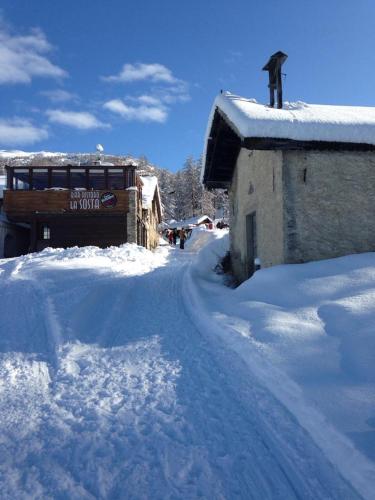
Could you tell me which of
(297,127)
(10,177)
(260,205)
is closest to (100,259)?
(260,205)

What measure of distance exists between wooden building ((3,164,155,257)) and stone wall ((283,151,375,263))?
1444cm

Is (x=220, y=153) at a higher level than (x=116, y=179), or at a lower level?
lower

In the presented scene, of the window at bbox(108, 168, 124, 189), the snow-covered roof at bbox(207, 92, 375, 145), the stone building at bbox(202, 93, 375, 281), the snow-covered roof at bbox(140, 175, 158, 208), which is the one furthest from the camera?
the snow-covered roof at bbox(140, 175, 158, 208)

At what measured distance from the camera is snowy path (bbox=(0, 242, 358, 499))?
223 cm

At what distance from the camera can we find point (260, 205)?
8000 millimetres

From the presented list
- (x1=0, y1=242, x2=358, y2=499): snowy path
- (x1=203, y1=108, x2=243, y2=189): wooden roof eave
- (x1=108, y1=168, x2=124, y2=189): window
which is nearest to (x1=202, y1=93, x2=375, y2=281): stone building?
(x1=203, y1=108, x2=243, y2=189): wooden roof eave

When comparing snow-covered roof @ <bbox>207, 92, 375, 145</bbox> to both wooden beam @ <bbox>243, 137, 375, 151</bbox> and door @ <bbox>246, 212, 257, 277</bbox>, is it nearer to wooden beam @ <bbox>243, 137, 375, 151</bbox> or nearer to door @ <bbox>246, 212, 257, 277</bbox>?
wooden beam @ <bbox>243, 137, 375, 151</bbox>

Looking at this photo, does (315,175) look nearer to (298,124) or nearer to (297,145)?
(297,145)

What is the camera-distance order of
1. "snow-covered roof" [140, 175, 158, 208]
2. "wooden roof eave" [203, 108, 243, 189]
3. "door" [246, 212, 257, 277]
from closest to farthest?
"wooden roof eave" [203, 108, 243, 189], "door" [246, 212, 257, 277], "snow-covered roof" [140, 175, 158, 208]

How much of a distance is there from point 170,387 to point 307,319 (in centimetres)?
209

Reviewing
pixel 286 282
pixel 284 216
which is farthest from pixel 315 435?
pixel 284 216

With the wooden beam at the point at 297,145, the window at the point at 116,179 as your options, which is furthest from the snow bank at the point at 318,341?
the window at the point at 116,179

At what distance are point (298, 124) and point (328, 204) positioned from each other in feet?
5.15

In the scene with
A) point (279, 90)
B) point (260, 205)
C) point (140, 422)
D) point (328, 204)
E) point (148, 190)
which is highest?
point (148, 190)
